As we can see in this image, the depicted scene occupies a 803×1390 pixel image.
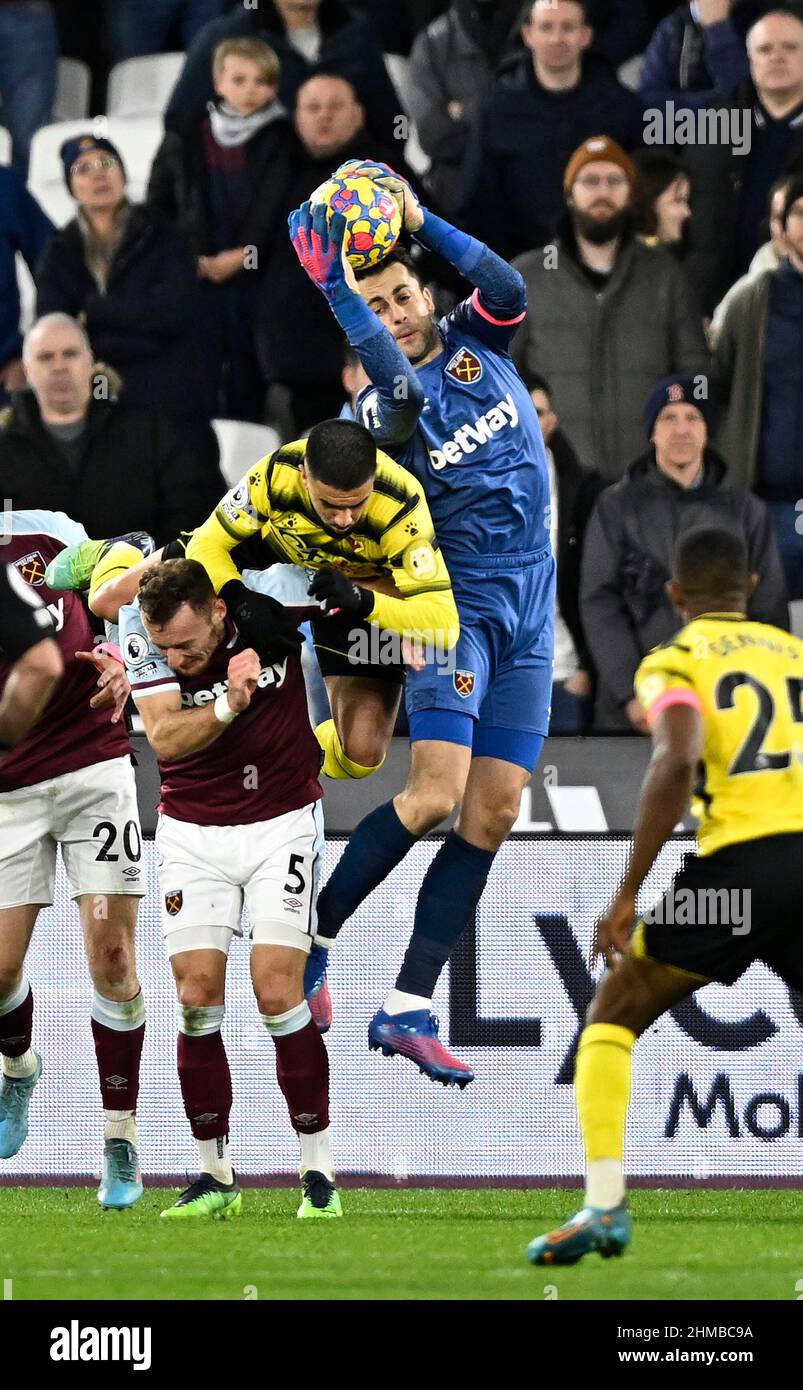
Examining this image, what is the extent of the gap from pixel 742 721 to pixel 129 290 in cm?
587

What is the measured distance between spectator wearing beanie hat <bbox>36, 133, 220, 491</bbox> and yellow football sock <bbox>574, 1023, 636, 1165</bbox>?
539 cm

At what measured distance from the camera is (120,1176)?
7648 mm

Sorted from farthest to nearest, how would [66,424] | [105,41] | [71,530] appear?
[105,41], [66,424], [71,530]

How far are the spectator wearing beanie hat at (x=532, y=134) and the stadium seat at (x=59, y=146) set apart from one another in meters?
1.79

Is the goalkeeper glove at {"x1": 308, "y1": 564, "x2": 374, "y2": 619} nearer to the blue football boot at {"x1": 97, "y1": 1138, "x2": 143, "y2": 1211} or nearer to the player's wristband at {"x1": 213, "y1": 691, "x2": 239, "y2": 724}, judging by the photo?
the player's wristband at {"x1": 213, "y1": 691, "x2": 239, "y2": 724}

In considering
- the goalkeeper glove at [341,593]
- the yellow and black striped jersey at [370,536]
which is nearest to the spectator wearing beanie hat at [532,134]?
the yellow and black striped jersey at [370,536]

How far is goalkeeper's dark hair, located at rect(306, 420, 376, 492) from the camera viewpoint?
6820mm

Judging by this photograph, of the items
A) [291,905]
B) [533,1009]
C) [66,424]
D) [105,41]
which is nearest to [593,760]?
[533,1009]

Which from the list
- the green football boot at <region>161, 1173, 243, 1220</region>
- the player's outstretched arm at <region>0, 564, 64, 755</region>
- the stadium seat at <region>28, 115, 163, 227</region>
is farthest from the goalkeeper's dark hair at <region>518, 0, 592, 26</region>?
the green football boot at <region>161, 1173, 243, 1220</region>

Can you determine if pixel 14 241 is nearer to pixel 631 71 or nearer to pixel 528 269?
pixel 528 269

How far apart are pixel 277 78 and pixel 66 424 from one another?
227 centimetres

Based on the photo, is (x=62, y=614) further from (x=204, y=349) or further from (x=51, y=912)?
(x=204, y=349)

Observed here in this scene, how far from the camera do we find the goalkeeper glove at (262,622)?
7164mm
